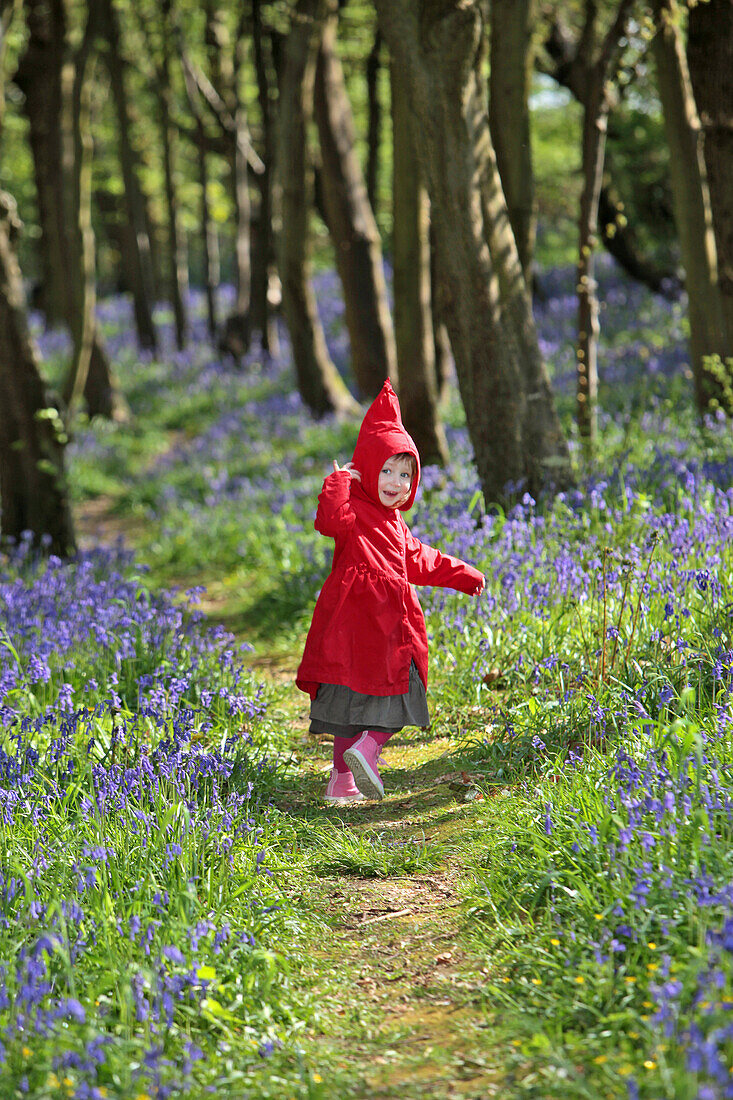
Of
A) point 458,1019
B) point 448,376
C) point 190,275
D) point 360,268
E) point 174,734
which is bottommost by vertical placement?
point 458,1019

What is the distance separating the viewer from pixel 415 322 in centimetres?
840

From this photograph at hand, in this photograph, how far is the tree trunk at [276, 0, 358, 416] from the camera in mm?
10266

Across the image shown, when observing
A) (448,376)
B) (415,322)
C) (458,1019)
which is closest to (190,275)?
(448,376)

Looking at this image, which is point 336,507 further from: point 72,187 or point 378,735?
point 72,187

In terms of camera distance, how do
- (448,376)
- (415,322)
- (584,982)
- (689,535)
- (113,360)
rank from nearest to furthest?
1. (584,982)
2. (689,535)
3. (415,322)
4. (448,376)
5. (113,360)

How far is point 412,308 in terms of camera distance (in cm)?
842

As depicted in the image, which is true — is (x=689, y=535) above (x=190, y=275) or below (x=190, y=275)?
below

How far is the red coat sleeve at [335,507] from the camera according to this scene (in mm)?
3984

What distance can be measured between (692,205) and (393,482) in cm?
512

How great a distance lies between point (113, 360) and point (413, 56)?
1261 cm

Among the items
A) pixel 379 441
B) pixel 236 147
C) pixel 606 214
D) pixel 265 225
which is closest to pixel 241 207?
pixel 265 225

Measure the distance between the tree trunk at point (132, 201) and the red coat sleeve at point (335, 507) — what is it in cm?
1148

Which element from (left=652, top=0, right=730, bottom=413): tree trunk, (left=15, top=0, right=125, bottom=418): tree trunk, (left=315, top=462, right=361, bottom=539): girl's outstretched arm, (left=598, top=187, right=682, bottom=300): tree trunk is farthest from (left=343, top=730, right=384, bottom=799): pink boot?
(left=598, top=187, right=682, bottom=300): tree trunk

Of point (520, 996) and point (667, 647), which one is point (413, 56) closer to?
point (667, 647)
